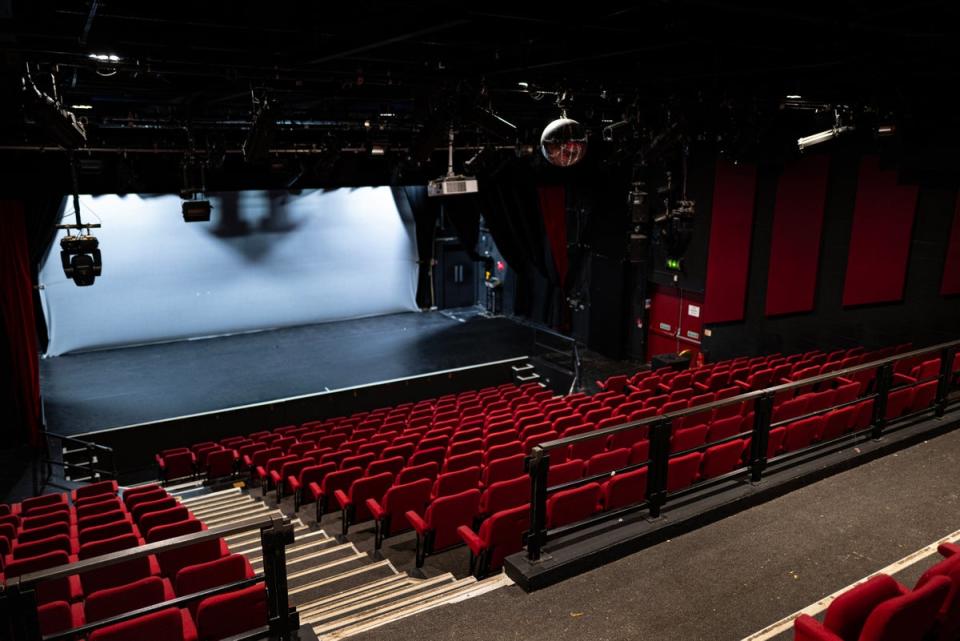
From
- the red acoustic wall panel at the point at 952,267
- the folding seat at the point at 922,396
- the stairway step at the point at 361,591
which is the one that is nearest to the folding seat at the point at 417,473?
the stairway step at the point at 361,591

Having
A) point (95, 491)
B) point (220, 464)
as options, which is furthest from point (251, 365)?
point (95, 491)

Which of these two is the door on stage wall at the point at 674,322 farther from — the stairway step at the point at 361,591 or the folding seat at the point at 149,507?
the folding seat at the point at 149,507

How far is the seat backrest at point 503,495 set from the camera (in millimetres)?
5453

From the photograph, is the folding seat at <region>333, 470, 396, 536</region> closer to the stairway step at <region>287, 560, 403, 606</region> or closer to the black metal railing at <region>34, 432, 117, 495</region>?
the stairway step at <region>287, 560, 403, 606</region>

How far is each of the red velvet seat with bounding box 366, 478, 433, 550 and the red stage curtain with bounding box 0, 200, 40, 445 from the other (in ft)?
28.6

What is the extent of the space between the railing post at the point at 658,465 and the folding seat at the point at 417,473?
2352 mm

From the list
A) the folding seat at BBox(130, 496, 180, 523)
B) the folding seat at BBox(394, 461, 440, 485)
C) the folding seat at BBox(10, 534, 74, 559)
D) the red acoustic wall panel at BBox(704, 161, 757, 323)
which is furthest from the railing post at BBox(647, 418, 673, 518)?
the red acoustic wall panel at BBox(704, 161, 757, 323)

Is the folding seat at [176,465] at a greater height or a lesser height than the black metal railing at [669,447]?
lesser

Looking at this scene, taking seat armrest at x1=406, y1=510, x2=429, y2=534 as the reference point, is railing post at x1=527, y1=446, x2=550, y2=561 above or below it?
above

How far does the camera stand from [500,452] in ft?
22.6

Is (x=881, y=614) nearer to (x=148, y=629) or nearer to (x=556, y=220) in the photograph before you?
(x=148, y=629)

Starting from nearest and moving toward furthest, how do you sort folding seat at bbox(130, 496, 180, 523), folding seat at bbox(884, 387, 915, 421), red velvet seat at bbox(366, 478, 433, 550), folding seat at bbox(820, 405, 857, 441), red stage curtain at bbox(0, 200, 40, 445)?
red velvet seat at bbox(366, 478, 433, 550)
folding seat at bbox(820, 405, 857, 441)
folding seat at bbox(884, 387, 915, 421)
folding seat at bbox(130, 496, 180, 523)
red stage curtain at bbox(0, 200, 40, 445)

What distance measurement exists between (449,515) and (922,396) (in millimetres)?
5171

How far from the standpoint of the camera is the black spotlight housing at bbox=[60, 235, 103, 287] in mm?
9625
